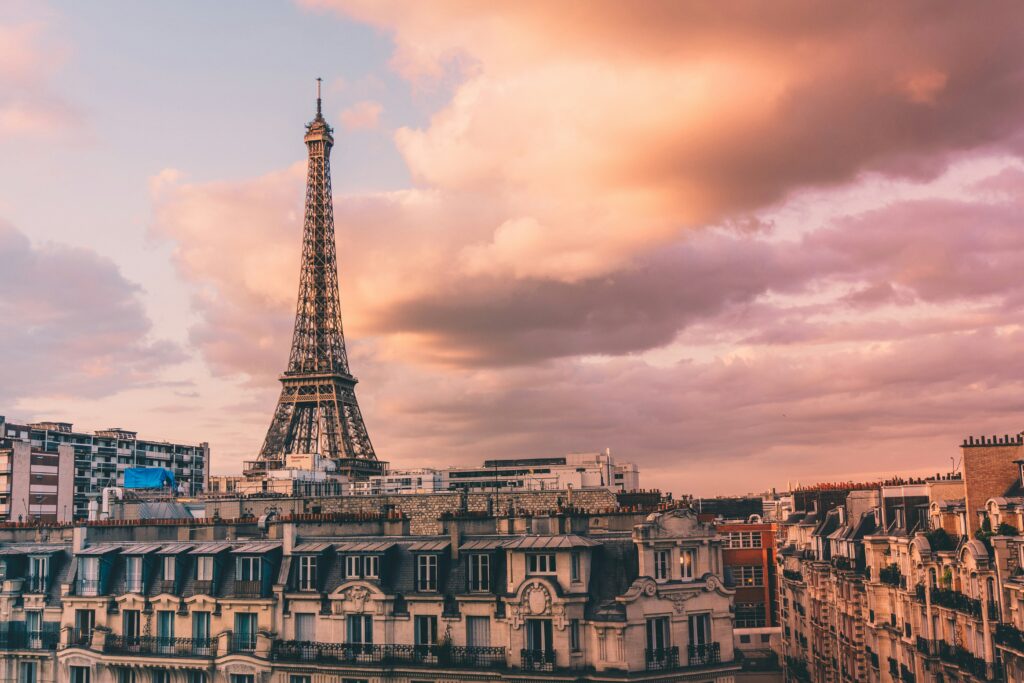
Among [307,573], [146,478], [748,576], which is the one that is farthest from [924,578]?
[146,478]

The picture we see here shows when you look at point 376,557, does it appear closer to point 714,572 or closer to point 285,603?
point 285,603

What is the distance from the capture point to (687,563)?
46.2m

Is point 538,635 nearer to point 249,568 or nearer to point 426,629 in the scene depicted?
point 426,629

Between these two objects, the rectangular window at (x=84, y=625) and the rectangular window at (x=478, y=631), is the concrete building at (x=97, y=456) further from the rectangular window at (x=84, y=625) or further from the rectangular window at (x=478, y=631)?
the rectangular window at (x=478, y=631)

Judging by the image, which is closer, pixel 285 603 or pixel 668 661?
pixel 668 661

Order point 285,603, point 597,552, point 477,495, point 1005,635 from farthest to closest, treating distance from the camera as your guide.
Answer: point 477,495
point 285,603
point 597,552
point 1005,635

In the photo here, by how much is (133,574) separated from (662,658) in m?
26.8

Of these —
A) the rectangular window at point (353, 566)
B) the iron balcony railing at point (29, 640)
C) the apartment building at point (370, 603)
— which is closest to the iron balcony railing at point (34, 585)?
the apartment building at point (370, 603)

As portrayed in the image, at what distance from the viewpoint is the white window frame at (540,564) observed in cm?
4519

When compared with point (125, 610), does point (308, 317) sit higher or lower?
higher

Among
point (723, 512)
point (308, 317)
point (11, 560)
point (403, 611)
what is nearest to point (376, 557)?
point (403, 611)

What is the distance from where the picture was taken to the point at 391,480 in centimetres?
14988

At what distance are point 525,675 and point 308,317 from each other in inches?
5158

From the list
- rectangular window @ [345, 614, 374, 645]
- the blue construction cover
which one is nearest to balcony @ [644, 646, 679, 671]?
rectangular window @ [345, 614, 374, 645]
